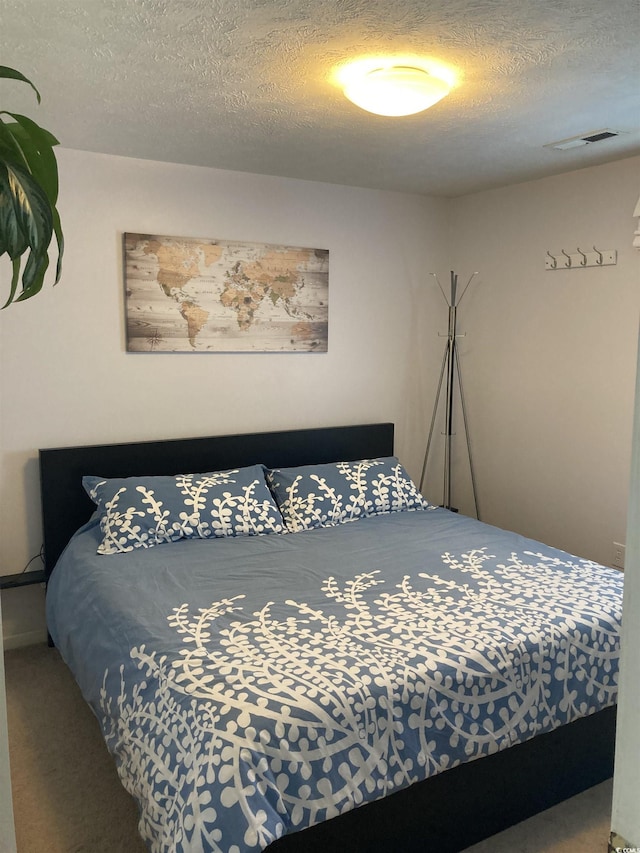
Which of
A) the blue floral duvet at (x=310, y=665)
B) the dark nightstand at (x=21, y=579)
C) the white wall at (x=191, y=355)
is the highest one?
the white wall at (x=191, y=355)

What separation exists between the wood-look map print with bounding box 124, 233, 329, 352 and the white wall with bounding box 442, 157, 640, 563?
1009mm

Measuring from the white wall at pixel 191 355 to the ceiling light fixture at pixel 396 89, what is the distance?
58.8 inches

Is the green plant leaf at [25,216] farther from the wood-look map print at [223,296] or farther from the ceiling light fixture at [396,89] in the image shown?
the wood-look map print at [223,296]

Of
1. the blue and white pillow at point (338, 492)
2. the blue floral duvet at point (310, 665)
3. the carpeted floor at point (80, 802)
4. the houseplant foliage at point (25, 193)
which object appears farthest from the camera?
the blue and white pillow at point (338, 492)

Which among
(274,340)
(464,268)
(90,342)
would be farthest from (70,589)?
(464,268)

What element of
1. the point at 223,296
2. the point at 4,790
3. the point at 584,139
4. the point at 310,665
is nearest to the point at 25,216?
the point at 4,790

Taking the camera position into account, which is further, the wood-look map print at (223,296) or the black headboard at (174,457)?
the wood-look map print at (223,296)

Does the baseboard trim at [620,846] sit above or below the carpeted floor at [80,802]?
above

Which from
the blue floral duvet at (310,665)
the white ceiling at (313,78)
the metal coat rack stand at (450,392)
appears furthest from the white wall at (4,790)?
the metal coat rack stand at (450,392)

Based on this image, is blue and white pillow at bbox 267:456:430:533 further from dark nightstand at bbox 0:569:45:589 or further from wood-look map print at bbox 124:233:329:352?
dark nightstand at bbox 0:569:45:589

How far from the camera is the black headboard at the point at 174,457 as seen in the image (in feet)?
10.8

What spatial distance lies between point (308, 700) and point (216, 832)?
38cm

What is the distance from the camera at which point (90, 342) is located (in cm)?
338

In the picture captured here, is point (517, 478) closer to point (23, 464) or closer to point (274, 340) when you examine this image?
point (274, 340)
